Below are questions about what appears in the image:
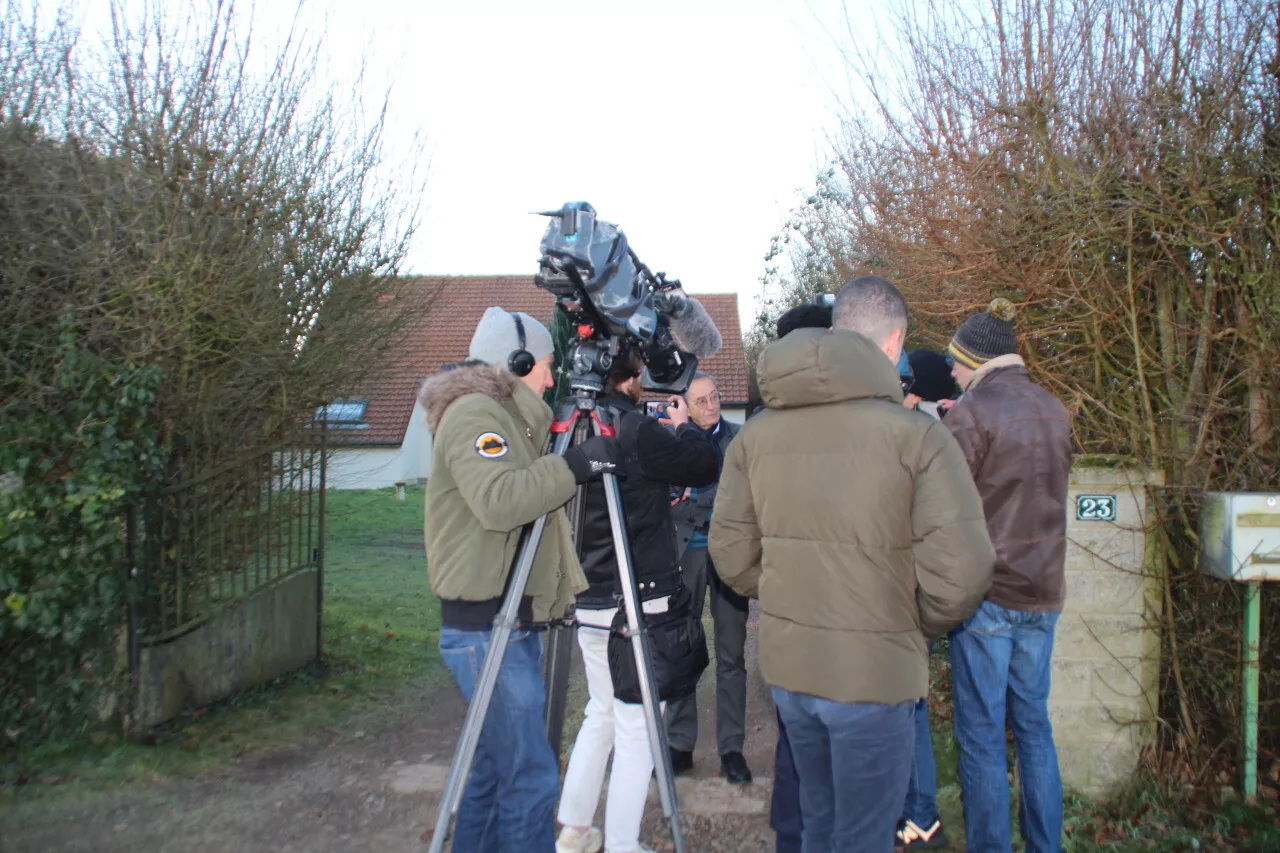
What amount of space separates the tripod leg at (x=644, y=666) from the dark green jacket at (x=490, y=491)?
0.16m

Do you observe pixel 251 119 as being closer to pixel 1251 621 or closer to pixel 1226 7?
pixel 1226 7

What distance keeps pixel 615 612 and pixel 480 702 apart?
84 cm

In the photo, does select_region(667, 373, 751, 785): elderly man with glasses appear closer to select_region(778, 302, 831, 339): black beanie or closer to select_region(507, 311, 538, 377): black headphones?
select_region(778, 302, 831, 339): black beanie

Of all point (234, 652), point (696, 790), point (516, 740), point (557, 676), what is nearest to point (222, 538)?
point (234, 652)

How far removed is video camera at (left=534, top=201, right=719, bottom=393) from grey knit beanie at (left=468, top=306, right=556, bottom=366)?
0.14 m

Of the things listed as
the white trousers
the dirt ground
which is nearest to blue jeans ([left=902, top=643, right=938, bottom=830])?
the dirt ground

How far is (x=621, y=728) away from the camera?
12.3ft

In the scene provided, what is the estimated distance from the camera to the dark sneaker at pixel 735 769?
489cm

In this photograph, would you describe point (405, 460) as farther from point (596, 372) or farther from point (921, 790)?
point (596, 372)

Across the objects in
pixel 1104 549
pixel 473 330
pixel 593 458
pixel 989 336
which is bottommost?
pixel 1104 549

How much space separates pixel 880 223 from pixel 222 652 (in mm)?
5032

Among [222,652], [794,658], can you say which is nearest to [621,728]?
[794,658]

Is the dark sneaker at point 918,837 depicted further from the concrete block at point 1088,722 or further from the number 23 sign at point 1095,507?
the number 23 sign at point 1095,507

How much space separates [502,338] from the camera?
348 cm
